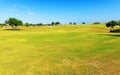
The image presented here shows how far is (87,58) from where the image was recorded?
24281 mm

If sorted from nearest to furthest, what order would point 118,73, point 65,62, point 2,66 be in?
point 118,73 < point 2,66 < point 65,62

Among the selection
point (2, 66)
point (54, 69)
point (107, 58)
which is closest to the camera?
point (54, 69)

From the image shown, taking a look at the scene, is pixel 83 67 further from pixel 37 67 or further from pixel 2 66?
pixel 2 66

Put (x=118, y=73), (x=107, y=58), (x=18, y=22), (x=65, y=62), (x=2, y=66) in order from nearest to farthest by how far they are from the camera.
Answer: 1. (x=118, y=73)
2. (x=2, y=66)
3. (x=65, y=62)
4. (x=107, y=58)
5. (x=18, y=22)

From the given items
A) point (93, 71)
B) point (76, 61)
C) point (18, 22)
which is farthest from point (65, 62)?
point (18, 22)

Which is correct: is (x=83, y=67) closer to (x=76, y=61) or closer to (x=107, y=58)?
(x=76, y=61)

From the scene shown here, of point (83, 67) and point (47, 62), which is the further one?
point (47, 62)

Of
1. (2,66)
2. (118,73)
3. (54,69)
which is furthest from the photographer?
(2,66)

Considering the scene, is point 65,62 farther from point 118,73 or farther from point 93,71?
point 118,73

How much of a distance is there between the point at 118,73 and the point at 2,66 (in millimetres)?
11114

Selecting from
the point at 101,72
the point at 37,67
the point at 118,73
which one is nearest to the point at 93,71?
the point at 101,72

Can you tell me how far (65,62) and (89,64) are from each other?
8.75ft

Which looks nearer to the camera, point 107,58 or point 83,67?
point 83,67

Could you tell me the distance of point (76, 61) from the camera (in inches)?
896
